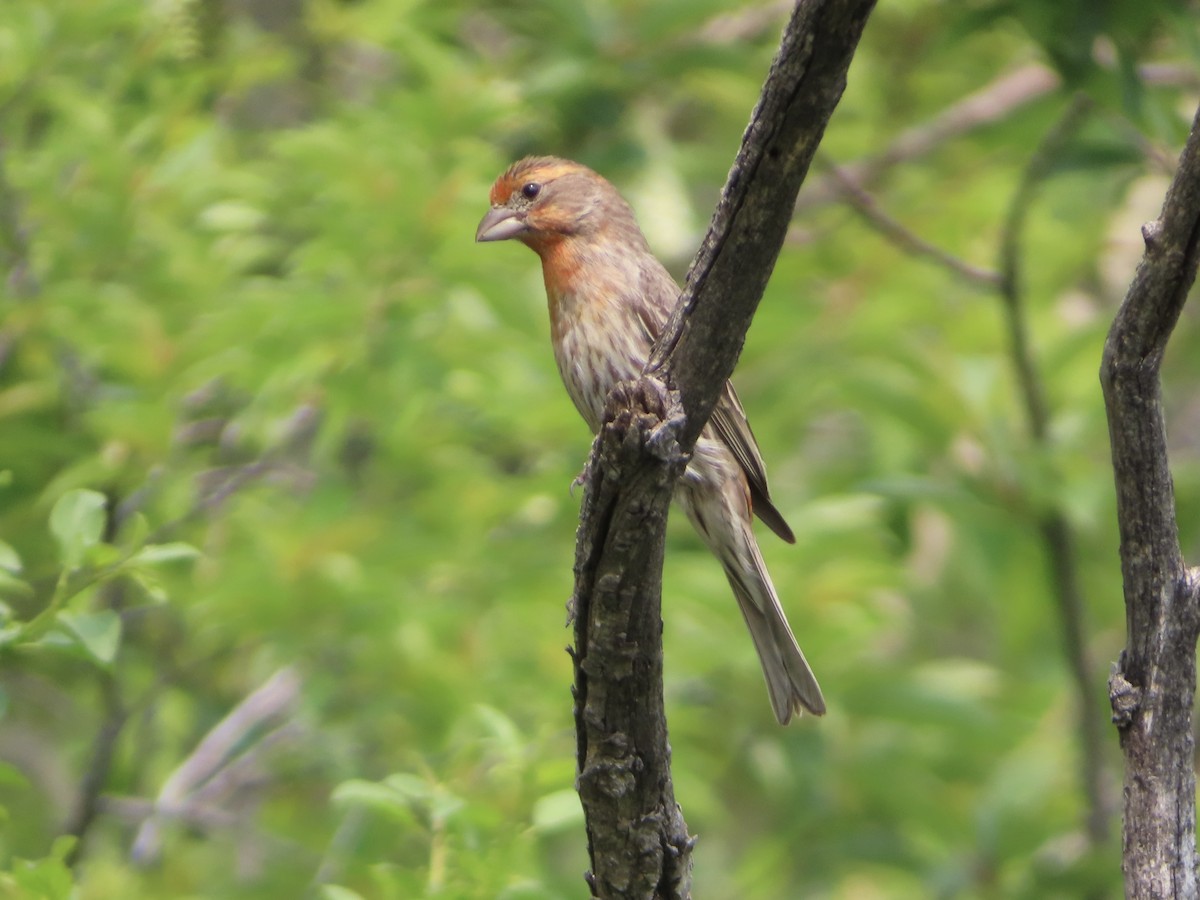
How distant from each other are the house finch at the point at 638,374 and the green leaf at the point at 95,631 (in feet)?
5.61

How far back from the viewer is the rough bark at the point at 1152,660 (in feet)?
8.57

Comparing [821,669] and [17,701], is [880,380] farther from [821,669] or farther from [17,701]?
[17,701]

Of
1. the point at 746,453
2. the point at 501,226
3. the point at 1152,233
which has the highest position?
the point at 501,226

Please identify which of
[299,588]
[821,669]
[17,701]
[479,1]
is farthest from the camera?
[479,1]

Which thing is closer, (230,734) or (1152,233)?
(1152,233)

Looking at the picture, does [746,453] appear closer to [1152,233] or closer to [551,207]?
[551,207]

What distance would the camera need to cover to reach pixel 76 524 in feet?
10.3

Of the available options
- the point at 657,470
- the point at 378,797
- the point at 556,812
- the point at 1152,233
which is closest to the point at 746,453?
the point at 556,812

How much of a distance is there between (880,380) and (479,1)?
279cm

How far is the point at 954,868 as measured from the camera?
6.50 metres

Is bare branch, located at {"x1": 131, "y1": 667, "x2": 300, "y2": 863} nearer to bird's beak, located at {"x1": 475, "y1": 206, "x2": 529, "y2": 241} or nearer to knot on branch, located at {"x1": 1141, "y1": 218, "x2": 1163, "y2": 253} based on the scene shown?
bird's beak, located at {"x1": 475, "y1": 206, "x2": 529, "y2": 241}

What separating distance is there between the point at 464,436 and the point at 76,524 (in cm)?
289

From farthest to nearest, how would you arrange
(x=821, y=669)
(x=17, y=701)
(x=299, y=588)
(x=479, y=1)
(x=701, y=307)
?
(x=479, y=1) < (x=17, y=701) < (x=821, y=669) < (x=299, y=588) < (x=701, y=307)

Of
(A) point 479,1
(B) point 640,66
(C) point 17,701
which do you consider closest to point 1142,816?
(B) point 640,66
